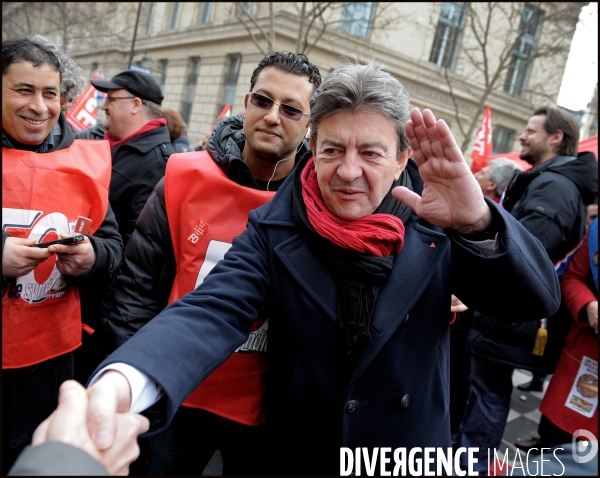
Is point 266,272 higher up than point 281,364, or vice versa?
point 266,272

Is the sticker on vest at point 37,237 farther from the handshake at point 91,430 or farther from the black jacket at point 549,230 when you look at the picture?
the black jacket at point 549,230

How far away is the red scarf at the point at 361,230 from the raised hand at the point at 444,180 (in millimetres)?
131

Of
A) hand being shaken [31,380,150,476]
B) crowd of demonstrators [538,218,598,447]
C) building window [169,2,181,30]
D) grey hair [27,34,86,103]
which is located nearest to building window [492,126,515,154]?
building window [169,2,181,30]

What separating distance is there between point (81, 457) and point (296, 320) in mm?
861

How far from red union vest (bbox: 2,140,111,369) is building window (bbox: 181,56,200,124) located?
19.8 meters

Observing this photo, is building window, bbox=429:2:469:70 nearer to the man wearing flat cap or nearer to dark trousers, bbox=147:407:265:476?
the man wearing flat cap

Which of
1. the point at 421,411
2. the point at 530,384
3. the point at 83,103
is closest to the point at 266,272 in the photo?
the point at 421,411

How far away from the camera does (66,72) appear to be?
7.70ft

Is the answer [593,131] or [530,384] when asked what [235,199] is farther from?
[593,131]

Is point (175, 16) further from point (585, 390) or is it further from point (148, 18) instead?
point (585, 390)

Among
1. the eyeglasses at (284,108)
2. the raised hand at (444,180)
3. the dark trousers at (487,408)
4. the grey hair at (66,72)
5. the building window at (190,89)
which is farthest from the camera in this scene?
the building window at (190,89)

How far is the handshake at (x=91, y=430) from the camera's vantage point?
0.89 metres

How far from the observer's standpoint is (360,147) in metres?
1.62

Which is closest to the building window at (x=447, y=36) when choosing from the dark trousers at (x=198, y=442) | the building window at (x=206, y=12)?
the building window at (x=206, y=12)
